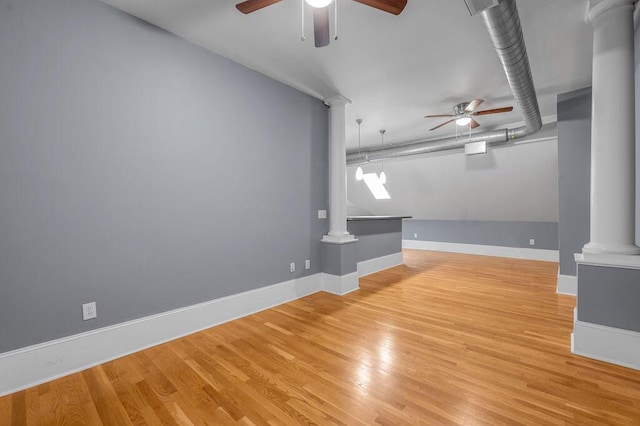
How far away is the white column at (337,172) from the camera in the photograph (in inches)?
155

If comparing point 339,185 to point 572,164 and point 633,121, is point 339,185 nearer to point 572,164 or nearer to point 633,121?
point 633,121

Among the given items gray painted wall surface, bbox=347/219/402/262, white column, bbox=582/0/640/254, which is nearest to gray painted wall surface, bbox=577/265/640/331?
white column, bbox=582/0/640/254

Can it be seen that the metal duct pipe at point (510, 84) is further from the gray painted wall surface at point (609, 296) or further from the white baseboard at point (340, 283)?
the white baseboard at point (340, 283)

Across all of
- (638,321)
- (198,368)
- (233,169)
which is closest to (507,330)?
(638,321)

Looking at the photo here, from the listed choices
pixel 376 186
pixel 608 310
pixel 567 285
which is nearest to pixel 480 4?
pixel 608 310

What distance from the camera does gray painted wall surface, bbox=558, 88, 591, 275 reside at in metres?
3.58

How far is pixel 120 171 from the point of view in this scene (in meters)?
2.22

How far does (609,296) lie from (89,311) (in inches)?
155

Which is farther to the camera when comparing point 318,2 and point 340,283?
point 340,283

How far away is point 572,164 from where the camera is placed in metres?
3.66

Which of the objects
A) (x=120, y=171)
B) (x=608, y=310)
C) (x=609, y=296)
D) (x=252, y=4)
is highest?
(x=252, y=4)

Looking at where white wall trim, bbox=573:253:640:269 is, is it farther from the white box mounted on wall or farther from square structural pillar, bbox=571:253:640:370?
the white box mounted on wall

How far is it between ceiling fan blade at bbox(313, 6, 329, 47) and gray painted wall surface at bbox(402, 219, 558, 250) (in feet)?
21.6

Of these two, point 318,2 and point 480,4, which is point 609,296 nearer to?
point 480,4
